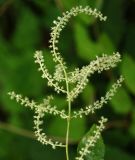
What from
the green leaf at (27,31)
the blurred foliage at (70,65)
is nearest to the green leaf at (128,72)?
the blurred foliage at (70,65)

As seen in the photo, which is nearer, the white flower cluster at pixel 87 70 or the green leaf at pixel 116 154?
the white flower cluster at pixel 87 70

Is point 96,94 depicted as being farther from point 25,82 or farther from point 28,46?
point 28,46

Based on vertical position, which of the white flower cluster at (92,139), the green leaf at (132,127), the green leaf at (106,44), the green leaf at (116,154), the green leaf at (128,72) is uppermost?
the green leaf at (106,44)

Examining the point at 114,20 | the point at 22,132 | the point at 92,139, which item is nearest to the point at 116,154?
the point at 22,132

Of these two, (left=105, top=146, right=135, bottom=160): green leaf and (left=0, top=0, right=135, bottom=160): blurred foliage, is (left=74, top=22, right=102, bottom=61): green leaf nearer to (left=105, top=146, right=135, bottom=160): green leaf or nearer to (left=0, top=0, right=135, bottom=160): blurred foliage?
(left=0, top=0, right=135, bottom=160): blurred foliage

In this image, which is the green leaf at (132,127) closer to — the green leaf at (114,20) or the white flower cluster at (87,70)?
the green leaf at (114,20)

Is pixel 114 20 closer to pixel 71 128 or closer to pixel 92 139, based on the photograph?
pixel 71 128

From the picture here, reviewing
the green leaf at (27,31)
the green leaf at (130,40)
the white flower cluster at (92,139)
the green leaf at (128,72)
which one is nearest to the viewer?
the white flower cluster at (92,139)

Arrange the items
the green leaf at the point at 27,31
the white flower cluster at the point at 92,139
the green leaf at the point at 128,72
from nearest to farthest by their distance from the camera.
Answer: the white flower cluster at the point at 92,139, the green leaf at the point at 128,72, the green leaf at the point at 27,31

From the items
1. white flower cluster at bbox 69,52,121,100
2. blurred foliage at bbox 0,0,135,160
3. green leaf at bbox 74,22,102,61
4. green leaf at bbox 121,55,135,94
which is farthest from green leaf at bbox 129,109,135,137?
white flower cluster at bbox 69,52,121,100
